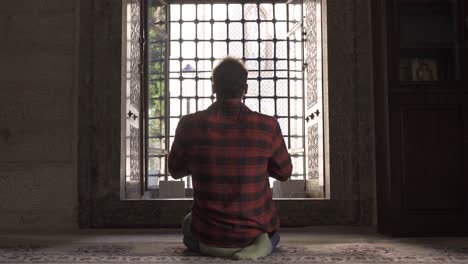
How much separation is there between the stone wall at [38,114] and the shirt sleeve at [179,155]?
97.5 inches

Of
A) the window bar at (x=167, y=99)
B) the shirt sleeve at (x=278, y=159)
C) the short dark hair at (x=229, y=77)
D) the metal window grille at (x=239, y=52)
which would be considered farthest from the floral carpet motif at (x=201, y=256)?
the metal window grille at (x=239, y=52)

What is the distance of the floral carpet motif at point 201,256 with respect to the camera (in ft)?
11.3

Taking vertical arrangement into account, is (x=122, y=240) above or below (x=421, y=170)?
below

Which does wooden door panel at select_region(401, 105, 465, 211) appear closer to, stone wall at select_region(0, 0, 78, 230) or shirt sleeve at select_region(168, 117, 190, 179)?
shirt sleeve at select_region(168, 117, 190, 179)

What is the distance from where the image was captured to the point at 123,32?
586cm

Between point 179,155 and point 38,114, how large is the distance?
279 centimetres

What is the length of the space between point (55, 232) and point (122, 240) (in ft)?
3.33

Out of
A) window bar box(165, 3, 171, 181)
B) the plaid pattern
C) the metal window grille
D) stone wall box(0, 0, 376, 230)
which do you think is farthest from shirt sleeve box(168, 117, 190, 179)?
the metal window grille

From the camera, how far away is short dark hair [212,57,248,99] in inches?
131

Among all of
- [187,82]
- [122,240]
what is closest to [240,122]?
[122,240]

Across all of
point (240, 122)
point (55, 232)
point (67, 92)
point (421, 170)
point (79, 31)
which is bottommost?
point (55, 232)

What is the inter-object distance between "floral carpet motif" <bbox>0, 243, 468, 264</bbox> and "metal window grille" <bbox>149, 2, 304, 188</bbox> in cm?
744

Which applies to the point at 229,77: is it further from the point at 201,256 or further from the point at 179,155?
the point at 201,256

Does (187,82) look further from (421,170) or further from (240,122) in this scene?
(240,122)
